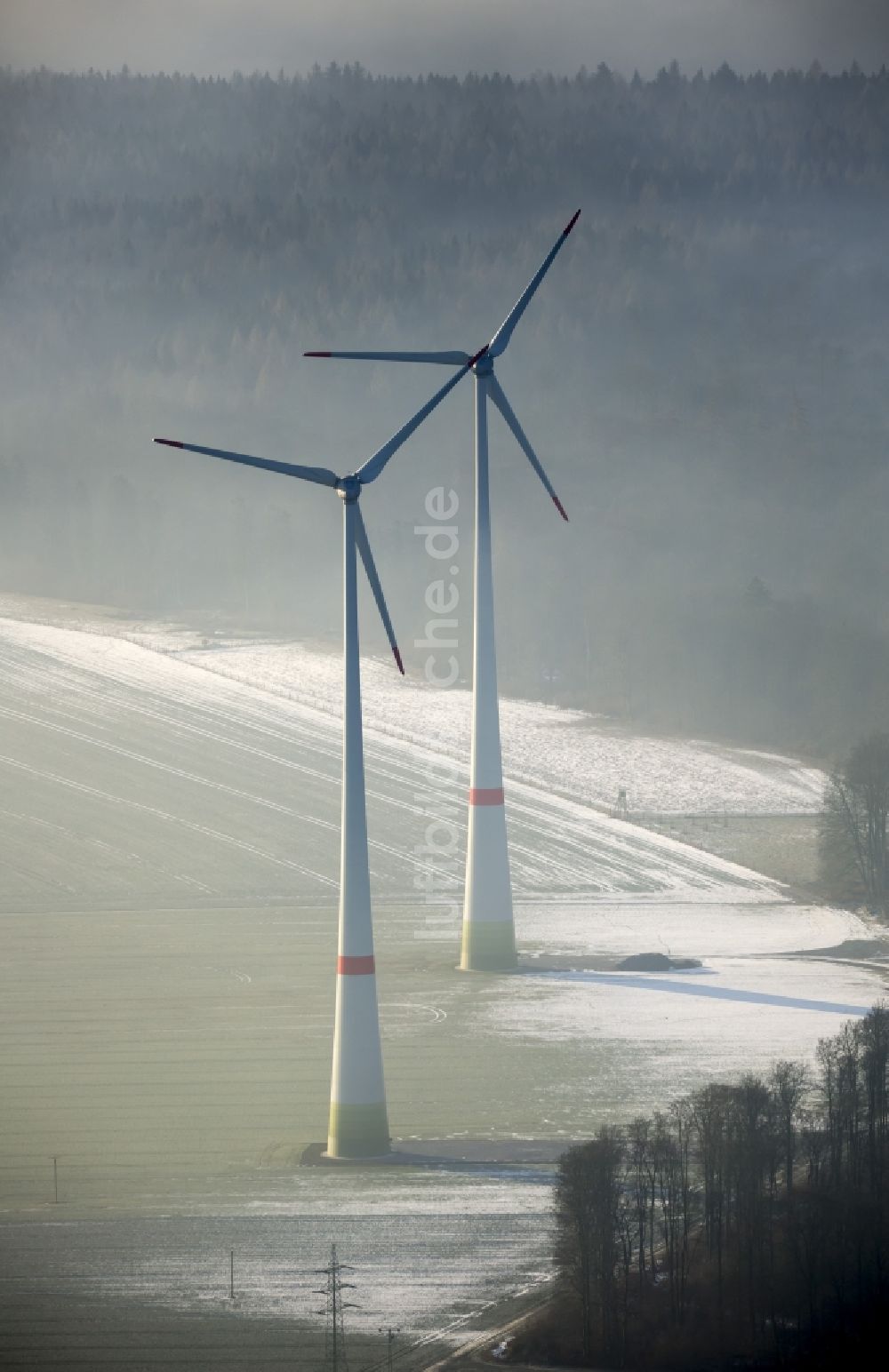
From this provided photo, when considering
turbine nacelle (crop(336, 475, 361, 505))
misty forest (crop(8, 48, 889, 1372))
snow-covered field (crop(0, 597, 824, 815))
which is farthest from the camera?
snow-covered field (crop(0, 597, 824, 815))

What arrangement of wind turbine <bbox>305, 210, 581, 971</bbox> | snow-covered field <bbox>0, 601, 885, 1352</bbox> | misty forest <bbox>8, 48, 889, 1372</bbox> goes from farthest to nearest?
wind turbine <bbox>305, 210, 581, 971</bbox> < snow-covered field <bbox>0, 601, 885, 1352</bbox> < misty forest <bbox>8, 48, 889, 1372</bbox>

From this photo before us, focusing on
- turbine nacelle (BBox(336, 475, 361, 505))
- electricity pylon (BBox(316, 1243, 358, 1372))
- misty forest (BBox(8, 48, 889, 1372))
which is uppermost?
turbine nacelle (BBox(336, 475, 361, 505))

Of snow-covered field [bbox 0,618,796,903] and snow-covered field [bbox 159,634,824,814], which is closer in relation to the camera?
snow-covered field [bbox 0,618,796,903]

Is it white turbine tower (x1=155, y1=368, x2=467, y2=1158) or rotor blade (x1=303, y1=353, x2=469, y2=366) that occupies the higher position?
rotor blade (x1=303, y1=353, x2=469, y2=366)

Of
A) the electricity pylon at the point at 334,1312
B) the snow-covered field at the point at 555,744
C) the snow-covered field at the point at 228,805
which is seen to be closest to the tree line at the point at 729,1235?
the electricity pylon at the point at 334,1312

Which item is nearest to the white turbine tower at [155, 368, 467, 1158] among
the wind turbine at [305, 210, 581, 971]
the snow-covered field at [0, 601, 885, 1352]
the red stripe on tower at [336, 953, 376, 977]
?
the red stripe on tower at [336, 953, 376, 977]

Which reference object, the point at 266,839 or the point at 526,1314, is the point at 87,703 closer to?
the point at 266,839

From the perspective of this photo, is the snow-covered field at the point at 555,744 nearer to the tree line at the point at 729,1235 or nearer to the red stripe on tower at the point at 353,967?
the red stripe on tower at the point at 353,967

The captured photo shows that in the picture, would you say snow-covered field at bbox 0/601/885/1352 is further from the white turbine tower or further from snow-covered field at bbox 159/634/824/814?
the white turbine tower
